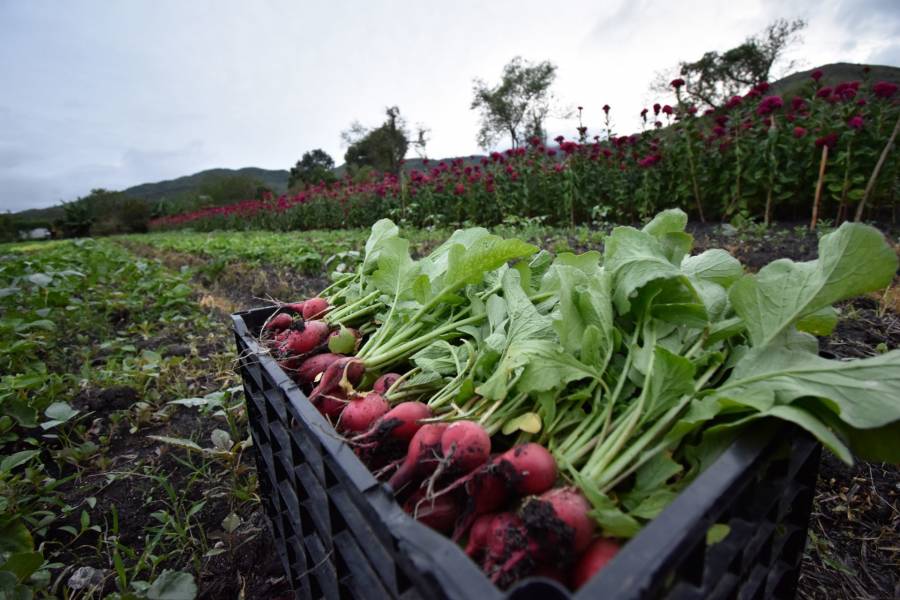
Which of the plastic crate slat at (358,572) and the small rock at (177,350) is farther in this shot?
the small rock at (177,350)

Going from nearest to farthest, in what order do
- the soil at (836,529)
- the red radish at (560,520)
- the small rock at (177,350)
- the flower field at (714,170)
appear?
the red radish at (560,520) → the soil at (836,529) → the small rock at (177,350) → the flower field at (714,170)

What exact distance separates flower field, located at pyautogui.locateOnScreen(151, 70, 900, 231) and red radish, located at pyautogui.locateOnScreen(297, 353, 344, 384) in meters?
5.36

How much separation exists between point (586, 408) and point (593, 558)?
328 mm

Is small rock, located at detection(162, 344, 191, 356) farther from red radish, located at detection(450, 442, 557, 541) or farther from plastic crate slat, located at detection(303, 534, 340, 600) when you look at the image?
red radish, located at detection(450, 442, 557, 541)

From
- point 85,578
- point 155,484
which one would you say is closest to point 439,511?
point 85,578

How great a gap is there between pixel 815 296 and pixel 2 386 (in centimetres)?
257

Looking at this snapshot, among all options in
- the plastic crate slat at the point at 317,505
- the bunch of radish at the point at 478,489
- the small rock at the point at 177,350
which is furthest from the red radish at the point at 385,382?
the small rock at the point at 177,350

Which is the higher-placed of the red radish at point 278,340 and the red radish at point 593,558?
the red radish at point 278,340

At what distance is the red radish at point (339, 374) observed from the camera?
104cm

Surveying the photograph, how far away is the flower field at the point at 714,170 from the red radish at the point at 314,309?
5.19m

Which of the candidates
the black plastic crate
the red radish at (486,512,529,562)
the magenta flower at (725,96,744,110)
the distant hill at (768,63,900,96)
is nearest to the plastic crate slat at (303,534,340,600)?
the black plastic crate

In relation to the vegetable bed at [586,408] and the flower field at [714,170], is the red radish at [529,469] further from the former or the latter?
the flower field at [714,170]

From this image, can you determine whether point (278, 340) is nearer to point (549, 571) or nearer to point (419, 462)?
point (419, 462)

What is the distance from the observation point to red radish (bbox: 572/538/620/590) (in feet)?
1.87
